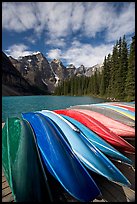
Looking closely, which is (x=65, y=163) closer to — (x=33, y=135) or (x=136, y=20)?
(x=33, y=135)

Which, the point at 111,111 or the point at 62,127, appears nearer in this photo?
the point at 62,127

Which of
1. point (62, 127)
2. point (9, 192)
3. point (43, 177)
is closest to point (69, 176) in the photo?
point (43, 177)

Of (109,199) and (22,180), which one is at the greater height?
(22,180)

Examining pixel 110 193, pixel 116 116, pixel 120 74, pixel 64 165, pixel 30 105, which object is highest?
pixel 120 74

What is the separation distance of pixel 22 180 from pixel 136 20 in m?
3.33

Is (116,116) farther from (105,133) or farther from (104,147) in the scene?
(104,147)

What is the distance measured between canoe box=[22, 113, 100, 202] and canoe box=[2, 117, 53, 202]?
17cm

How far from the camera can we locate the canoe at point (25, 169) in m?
1.94

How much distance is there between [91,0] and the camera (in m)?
2.36

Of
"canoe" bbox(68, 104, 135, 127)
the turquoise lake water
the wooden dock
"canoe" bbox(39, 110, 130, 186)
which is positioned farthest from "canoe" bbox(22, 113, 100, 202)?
the turquoise lake water

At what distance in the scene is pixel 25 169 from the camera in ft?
7.09

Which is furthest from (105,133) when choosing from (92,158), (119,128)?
(92,158)

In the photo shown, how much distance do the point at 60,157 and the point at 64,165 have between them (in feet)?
0.57

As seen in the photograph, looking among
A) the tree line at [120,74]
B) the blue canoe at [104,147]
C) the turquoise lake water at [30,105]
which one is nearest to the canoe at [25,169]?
the blue canoe at [104,147]
